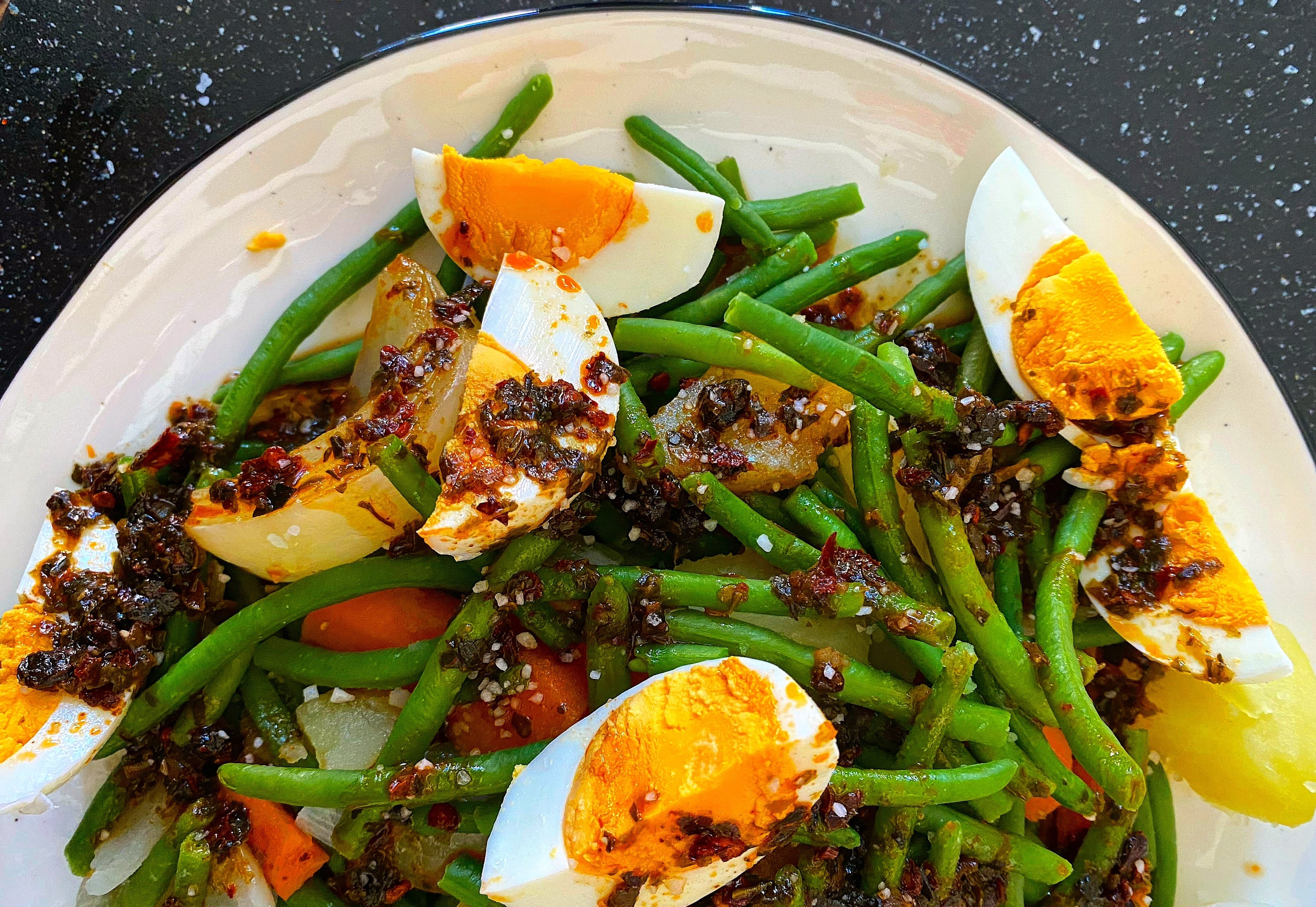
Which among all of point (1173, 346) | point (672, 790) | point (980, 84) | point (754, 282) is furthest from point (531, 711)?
point (980, 84)

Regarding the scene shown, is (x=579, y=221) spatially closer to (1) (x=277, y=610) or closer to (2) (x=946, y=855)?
(1) (x=277, y=610)

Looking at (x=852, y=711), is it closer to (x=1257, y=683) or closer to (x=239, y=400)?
(x=1257, y=683)

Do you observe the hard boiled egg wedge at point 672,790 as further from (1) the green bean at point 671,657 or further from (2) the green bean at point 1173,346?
(2) the green bean at point 1173,346

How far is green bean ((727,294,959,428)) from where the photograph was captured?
1579 millimetres

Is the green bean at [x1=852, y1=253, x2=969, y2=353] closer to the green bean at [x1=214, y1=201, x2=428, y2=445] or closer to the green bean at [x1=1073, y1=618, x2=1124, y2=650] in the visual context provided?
the green bean at [x1=1073, y1=618, x2=1124, y2=650]

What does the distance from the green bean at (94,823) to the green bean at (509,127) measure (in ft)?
4.22

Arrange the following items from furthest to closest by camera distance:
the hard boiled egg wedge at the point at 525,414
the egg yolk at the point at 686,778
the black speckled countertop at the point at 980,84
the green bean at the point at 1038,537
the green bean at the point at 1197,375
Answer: the black speckled countertop at the point at 980,84
the green bean at the point at 1197,375
the green bean at the point at 1038,537
the hard boiled egg wedge at the point at 525,414
the egg yolk at the point at 686,778

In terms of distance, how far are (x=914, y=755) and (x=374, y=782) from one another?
1.02 meters

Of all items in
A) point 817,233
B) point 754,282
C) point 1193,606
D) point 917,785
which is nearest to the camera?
point 917,785

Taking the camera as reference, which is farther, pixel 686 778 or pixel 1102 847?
pixel 1102 847

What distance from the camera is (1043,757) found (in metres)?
1.64

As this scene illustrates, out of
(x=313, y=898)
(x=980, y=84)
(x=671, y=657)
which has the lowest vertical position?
(x=313, y=898)

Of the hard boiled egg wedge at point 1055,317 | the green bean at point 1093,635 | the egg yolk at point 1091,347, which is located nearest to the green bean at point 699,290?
the hard boiled egg wedge at point 1055,317

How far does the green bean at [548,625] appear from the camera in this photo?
63.6 inches
